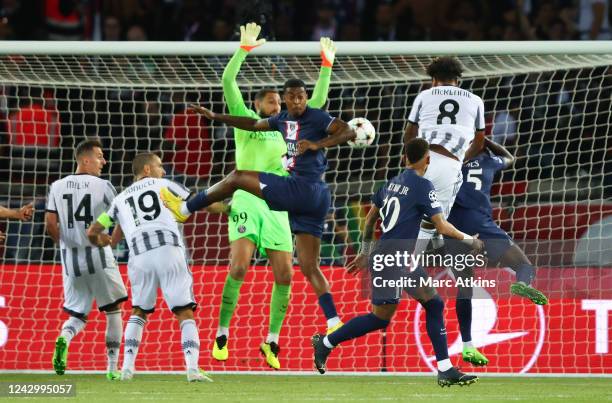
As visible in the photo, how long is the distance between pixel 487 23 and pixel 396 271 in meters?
7.74

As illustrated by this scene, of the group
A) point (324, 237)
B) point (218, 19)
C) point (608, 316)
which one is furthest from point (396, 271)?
point (218, 19)

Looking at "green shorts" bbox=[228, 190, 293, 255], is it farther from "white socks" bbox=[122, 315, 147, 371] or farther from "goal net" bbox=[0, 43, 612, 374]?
"white socks" bbox=[122, 315, 147, 371]

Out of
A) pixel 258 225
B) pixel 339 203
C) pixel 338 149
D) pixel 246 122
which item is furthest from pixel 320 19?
pixel 246 122

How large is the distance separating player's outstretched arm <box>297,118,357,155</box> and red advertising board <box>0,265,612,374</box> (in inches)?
82.4

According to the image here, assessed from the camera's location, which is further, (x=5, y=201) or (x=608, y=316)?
(x=5, y=201)

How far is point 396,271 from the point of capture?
8.84 metres

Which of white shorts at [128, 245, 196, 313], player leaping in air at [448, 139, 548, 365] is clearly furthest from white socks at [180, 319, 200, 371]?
player leaping in air at [448, 139, 548, 365]

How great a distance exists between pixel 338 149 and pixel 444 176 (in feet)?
10.7

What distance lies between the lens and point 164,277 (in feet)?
31.9

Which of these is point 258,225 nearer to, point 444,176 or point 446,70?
point 444,176

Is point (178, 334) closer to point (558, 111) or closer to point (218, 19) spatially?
point (558, 111)

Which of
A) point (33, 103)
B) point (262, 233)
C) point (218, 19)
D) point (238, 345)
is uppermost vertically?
point (218, 19)

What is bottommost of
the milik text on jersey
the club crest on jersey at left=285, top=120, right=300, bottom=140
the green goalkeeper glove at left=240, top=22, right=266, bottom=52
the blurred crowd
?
the milik text on jersey

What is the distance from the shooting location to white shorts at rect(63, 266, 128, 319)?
1040 centimetres
